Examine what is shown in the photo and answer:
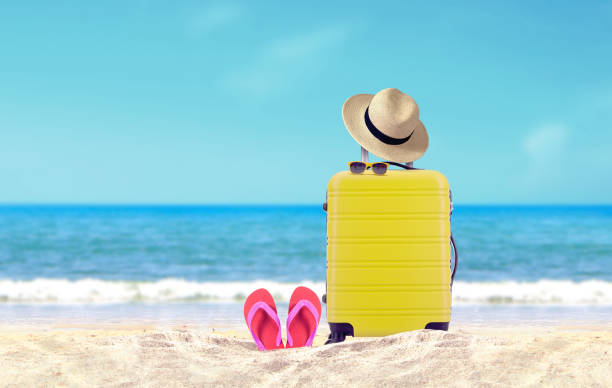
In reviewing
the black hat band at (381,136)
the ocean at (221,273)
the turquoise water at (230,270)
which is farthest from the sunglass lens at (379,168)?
the turquoise water at (230,270)

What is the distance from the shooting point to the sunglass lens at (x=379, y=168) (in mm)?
3367

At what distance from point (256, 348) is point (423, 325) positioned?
1011 millimetres

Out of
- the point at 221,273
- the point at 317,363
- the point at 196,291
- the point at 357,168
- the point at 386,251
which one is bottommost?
the point at 221,273

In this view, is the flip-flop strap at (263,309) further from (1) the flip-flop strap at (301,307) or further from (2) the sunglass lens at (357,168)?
(2) the sunglass lens at (357,168)

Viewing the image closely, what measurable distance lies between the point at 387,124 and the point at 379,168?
0.35 m

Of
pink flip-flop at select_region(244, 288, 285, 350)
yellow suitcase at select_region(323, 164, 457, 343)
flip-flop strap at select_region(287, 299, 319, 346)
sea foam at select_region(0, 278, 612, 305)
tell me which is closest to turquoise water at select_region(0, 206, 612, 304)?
sea foam at select_region(0, 278, 612, 305)

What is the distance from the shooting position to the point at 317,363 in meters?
2.85

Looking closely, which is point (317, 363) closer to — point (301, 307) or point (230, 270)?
point (301, 307)

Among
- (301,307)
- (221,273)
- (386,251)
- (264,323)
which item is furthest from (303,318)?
(221,273)

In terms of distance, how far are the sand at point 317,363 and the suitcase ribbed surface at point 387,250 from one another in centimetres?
21

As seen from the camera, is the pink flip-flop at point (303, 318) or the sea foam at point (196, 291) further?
the sea foam at point (196, 291)

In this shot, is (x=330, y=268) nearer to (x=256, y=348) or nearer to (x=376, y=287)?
(x=376, y=287)

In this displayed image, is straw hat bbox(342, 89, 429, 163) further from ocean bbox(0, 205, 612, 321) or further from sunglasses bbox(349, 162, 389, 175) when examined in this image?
ocean bbox(0, 205, 612, 321)

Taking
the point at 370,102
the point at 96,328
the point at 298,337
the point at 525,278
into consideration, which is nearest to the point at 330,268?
→ the point at 298,337
